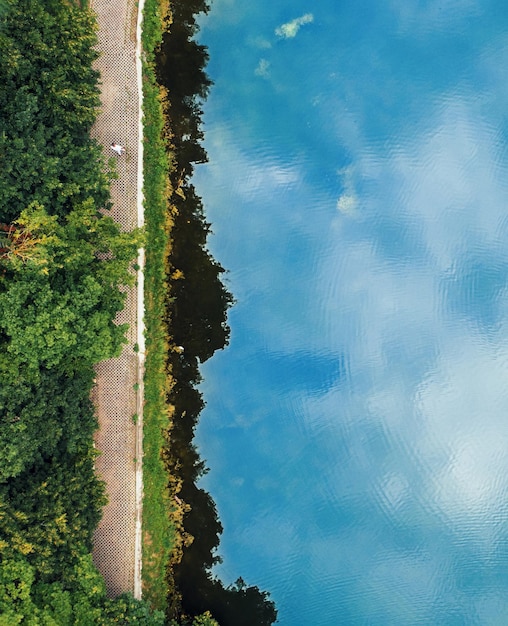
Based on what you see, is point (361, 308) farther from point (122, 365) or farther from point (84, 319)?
point (84, 319)

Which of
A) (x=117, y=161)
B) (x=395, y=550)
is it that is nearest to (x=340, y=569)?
(x=395, y=550)

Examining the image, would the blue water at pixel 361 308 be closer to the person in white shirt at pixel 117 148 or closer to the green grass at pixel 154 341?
the green grass at pixel 154 341

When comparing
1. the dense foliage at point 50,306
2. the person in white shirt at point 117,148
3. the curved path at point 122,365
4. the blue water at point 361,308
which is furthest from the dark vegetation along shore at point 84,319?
the blue water at point 361,308

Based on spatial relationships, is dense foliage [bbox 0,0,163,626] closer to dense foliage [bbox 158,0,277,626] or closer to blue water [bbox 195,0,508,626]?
dense foliage [bbox 158,0,277,626]

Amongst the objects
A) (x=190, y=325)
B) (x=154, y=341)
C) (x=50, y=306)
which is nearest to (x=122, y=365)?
(x=154, y=341)

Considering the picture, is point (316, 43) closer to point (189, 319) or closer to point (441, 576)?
point (189, 319)

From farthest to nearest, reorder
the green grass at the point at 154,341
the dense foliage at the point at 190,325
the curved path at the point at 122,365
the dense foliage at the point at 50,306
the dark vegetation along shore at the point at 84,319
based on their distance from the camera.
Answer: the dense foliage at the point at 190,325 → the green grass at the point at 154,341 → the curved path at the point at 122,365 → the dark vegetation along shore at the point at 84,319 → the dense foliage at the point at 50,306

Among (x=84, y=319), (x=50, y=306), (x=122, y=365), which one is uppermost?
(x=122, y=365)
